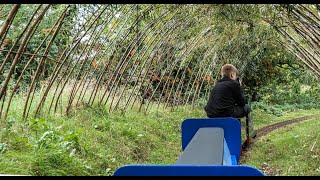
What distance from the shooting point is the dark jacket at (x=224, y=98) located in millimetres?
5816

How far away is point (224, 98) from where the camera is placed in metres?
5.83

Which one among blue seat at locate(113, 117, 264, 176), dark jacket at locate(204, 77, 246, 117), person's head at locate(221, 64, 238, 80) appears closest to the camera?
blue seat at locate(113, 117, 264, 176)

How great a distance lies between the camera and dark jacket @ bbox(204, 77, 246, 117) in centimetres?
582

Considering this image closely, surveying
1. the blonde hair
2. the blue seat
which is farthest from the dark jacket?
the blue seat

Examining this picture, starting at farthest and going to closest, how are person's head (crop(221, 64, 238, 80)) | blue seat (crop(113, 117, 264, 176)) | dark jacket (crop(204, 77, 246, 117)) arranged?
person's head (crop(221, 64, 238, 80))
dark jacket (crop(204, 77, 246, 117))
blue seat (crop(113, 117, 264, 176))

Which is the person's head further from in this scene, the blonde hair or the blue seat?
the blue seat

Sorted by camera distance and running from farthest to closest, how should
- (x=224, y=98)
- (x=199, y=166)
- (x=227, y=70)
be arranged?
Result: (x=227, y=70) < (x=224, y=98) < (x=199, y=166)

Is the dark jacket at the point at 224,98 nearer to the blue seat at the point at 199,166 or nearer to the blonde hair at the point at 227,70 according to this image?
the blonde hair at the point at 227,70

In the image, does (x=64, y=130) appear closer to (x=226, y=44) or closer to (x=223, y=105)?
(x=223, y=105)

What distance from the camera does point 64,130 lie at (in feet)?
18.1

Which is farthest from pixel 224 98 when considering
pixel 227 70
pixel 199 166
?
pixel 199 166

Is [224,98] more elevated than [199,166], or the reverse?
[199,166]

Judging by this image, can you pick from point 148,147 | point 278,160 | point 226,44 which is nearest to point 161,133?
point 148,147

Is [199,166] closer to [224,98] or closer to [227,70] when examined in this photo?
[224,98]
